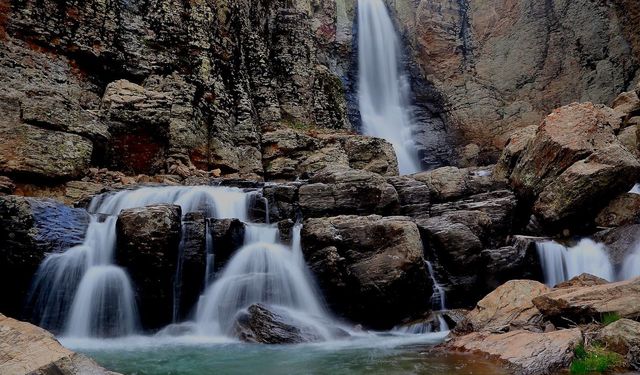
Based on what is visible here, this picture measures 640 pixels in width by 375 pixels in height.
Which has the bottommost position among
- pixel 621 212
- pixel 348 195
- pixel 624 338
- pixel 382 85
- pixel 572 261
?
pixel 624 338

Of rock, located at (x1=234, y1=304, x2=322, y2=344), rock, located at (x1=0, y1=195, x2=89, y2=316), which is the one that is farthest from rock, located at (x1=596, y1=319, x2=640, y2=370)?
rock, located at (x1=0, y1=195, x2=89, y2=316)

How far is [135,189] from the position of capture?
44.8 feet

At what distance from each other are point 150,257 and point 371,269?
480 cm

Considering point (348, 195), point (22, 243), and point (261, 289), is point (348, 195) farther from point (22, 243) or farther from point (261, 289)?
point (22, 243)

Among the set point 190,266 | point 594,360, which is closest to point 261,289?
point 190,266

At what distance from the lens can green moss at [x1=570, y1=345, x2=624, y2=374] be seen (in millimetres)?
4520

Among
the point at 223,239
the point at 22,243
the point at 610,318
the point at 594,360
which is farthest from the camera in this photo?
the point at 223,239

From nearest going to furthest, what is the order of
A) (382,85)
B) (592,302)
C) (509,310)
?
(592,302)
(509,310)
(382,85)

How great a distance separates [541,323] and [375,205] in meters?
6.65

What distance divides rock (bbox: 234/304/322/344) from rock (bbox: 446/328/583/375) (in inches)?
118

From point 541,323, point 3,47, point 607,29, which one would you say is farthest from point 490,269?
point 607,29

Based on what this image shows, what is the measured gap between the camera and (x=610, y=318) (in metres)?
5.56

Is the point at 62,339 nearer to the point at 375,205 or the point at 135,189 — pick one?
the point at 135,189

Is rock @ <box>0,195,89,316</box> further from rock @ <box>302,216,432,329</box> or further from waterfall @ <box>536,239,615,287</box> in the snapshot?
waterfall @ <box>536,239,615,287</box>
